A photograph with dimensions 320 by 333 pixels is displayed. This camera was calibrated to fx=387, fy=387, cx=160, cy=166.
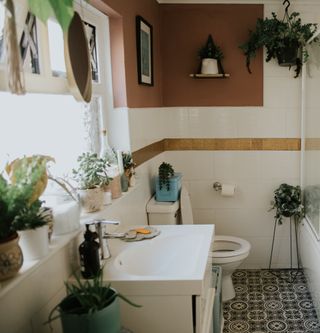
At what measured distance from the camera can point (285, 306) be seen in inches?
112

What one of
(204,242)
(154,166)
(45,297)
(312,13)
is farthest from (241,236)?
(45,297)

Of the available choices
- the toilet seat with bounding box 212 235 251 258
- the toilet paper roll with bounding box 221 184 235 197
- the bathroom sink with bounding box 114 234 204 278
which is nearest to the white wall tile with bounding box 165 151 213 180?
the toilet paper roll with bounding box 221 184 235 197

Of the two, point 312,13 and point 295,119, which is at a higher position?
point 312,13

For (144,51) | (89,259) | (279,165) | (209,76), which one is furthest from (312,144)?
(89,259)

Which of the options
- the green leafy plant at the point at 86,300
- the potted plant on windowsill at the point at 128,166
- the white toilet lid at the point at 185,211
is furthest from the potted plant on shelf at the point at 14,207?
the white toilet lid at the point at 185,211

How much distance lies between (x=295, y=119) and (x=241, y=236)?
1.12 m

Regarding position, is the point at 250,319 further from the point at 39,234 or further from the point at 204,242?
the point at 39,234

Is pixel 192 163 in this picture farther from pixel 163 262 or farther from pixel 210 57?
pixel 163 262

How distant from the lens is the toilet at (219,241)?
2.75 m

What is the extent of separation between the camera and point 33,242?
1.24 metres

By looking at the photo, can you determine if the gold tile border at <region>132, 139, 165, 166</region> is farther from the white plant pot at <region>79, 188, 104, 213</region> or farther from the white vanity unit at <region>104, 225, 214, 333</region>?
the white vanity unit at <region>104, 225, 214, 333</region>

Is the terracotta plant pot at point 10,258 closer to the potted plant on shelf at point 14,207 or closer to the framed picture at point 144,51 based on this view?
the potted plant on shelf at point 14,207

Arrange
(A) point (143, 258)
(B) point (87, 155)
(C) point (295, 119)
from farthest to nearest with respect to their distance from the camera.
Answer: (C) point (295, 119)
(B) point (87, 155)
(A) point (143, 258)

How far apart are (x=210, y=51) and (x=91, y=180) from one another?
1789mm
